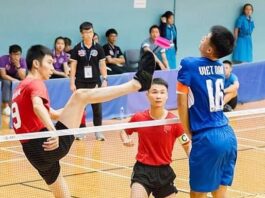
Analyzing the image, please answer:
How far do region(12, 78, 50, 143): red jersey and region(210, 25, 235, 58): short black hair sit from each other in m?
1.98

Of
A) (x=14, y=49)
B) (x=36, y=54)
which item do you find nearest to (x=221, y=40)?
(x=36, y=54)

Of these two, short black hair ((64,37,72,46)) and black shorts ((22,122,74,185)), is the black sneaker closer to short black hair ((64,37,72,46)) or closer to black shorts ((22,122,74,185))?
black shorts ((22,122,74,185))

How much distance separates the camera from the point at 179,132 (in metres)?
7.77

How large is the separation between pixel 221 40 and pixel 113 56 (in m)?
12.6

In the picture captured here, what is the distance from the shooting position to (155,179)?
7590 mm

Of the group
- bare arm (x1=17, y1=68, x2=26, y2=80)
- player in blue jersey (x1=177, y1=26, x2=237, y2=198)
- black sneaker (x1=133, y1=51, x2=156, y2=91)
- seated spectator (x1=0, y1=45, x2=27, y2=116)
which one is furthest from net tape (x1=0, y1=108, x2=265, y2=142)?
bare arm (x1=17, y1=68, x2=26, y2=80)

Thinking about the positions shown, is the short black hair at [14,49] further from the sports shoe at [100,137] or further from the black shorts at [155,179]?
the black shorts at [155,179]

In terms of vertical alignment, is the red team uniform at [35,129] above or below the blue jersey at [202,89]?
below

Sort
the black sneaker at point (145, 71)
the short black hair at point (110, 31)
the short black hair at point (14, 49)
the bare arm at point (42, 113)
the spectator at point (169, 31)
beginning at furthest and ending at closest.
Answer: the spectator at point (169, 31)
the short black hair at point (110, 31)
the short black hair at point (14, 49)
the bare arm at point (42, 113)
the black sneaker at point (145, 71)

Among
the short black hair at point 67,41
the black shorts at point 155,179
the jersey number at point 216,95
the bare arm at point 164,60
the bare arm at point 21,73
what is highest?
the jersey number at point 216,95

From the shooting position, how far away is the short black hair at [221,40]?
6801 millimetres

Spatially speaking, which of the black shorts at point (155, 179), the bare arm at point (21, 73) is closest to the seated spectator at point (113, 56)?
the bare arm at point (21, 73)

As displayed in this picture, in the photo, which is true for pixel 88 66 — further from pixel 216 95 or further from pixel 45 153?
pixel 216 95

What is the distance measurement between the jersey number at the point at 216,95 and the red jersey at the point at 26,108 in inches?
73.4
